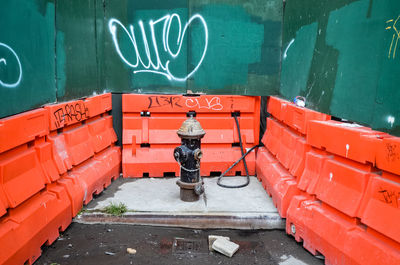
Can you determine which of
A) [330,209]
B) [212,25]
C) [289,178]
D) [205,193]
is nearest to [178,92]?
[212,25]

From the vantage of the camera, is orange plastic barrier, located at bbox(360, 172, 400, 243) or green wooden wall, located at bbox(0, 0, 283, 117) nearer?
orange plastic barrier, located at bbox(360, 172, 400, 243)

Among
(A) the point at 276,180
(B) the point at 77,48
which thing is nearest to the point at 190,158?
(A) the point at 276,180

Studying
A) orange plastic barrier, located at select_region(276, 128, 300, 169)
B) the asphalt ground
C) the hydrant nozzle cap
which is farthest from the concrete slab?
the hydrant nozzle cap

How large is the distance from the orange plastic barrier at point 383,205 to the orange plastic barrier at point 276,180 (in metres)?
1.49

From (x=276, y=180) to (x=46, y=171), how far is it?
3294mm

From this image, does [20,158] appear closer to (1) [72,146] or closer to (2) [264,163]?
(1) [72,146]

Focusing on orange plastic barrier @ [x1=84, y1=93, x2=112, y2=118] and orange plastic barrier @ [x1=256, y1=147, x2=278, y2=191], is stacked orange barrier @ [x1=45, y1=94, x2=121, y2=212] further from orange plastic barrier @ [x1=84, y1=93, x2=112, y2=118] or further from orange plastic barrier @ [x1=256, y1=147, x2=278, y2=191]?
orange plastic barrier @ [x1=256, y1=147, x2=278, y2=191]

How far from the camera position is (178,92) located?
730cm

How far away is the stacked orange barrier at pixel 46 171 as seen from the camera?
3.84 metres

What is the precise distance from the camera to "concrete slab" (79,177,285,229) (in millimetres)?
5336

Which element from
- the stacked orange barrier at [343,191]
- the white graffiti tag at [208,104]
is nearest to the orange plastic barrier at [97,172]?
the white graffiti tag at [208,104]

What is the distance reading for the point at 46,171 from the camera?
15.2ft

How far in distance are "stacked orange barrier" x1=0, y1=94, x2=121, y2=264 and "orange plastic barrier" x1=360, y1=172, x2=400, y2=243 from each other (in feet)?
11.6

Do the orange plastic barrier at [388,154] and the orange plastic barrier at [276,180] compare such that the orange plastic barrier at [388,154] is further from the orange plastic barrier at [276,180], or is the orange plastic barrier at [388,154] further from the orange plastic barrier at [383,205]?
the orange plastic barrier at [276,180]
